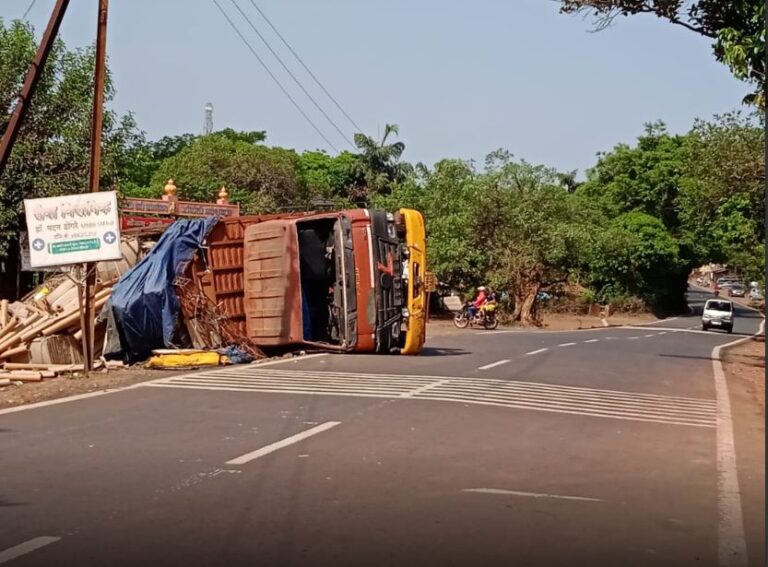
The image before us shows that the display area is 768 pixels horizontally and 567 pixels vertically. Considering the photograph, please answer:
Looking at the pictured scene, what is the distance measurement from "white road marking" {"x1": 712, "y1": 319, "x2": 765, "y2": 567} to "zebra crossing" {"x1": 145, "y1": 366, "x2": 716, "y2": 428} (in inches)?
35.3

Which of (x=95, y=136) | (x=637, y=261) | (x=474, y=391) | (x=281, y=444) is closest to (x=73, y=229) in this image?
(x=95, y=136)

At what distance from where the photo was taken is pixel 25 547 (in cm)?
557

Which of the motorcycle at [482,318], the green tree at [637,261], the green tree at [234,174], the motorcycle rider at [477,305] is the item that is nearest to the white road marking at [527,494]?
the motorcycle at [482,318]

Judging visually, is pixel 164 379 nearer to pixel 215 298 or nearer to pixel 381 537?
pixel 215 298

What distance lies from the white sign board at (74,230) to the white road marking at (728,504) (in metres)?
9.70

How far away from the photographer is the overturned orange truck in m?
18.8

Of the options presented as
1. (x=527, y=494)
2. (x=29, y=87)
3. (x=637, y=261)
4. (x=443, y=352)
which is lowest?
(x=527, y=494)

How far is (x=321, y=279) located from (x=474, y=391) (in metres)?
6.56

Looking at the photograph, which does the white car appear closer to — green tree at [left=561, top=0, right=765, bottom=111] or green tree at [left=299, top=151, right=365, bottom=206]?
green tree at [left=299, top=151, right=365, bottom=206]

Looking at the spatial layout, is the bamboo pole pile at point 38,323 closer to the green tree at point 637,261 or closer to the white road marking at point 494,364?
the white road marking at point 494,364

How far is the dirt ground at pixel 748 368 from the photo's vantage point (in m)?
16.2

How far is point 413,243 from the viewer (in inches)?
783

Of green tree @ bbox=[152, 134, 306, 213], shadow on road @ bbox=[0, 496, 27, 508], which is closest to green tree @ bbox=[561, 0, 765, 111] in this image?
shadow on road @ bbox=[0, 496, 27, 508]

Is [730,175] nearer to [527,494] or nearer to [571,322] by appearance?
[527,494]
